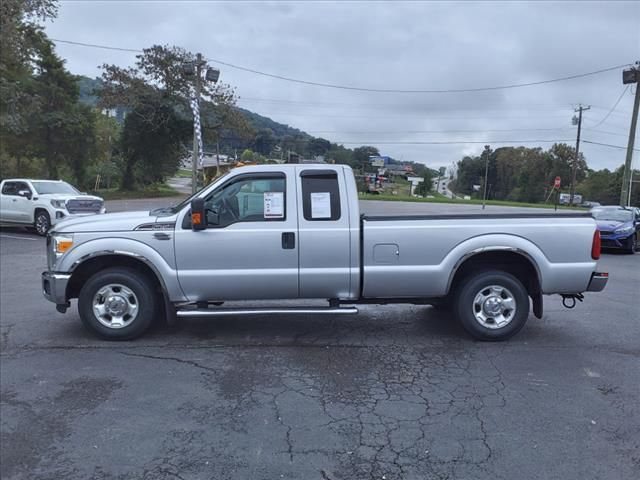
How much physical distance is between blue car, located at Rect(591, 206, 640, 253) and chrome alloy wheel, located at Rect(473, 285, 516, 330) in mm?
10758

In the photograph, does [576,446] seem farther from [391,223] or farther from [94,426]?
[94,426]

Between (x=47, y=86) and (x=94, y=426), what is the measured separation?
38128mm

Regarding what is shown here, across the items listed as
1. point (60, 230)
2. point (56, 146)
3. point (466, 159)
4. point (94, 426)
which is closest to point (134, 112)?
point (56, 146)

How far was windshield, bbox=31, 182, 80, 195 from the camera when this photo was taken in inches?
652

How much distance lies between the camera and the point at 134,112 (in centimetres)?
3988

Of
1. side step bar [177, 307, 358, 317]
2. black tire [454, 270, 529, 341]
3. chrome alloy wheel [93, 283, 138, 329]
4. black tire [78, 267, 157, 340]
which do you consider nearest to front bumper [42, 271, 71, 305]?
black tire [78, 267, 157, 340]

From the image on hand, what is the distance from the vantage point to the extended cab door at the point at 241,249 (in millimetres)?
5633

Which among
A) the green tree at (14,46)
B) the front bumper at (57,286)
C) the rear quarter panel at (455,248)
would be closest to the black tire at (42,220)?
the green tree at (14,46)

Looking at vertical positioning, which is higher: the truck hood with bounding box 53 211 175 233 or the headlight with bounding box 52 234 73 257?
the truck hood with bounding box 53 211 175 233

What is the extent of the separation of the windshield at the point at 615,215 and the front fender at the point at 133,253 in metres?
14.6

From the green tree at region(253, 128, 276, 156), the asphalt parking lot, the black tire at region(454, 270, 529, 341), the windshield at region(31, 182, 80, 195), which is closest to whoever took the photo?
the asphalt parking lot

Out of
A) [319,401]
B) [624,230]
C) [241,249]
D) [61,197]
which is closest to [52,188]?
[61,197]

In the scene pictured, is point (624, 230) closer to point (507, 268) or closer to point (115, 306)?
point (507, 268)

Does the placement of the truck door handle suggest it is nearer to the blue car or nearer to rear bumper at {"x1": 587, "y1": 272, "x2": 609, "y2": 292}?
rear bumper at {"x1": 587, "y1": 272, "x2": 609, "y2": 292}
